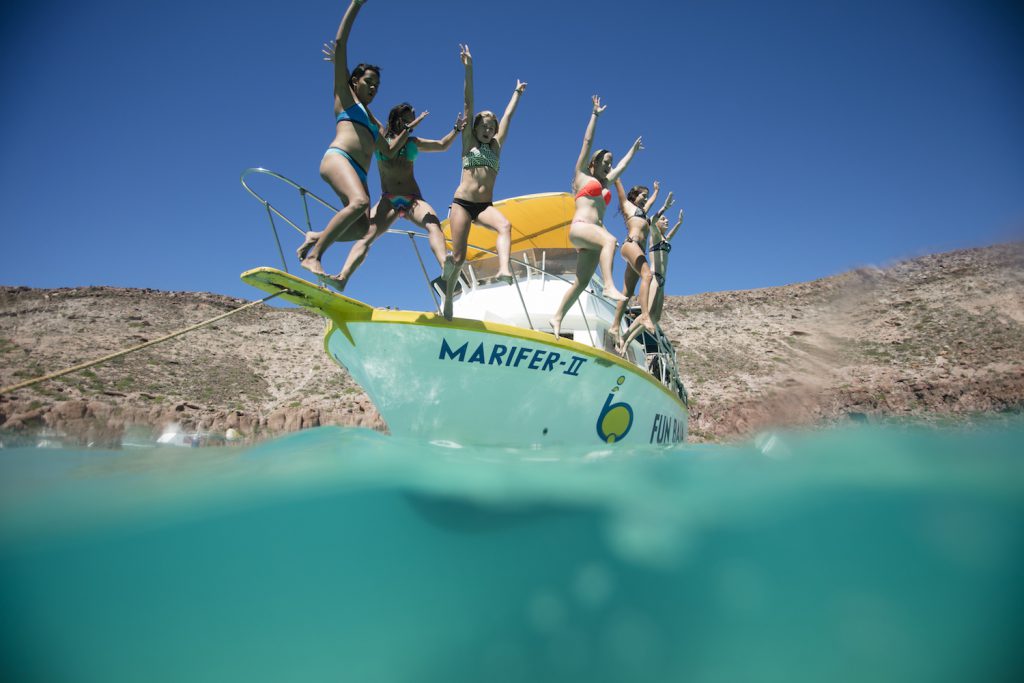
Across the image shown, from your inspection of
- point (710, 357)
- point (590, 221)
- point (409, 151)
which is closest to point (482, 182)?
point (409, 151)

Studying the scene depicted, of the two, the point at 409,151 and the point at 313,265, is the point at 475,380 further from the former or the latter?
the point at 409,151

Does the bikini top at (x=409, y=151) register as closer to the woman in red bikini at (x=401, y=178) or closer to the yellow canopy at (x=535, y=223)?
the woman in red bikini at (x=401, y=178)

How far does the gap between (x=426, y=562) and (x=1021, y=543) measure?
4343 millimetres

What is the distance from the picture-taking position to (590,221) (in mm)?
4918

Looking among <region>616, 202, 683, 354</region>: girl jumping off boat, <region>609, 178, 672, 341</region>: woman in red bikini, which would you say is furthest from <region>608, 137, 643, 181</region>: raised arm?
<region>616, 202, 683, 354</region>: girl jumping off boat

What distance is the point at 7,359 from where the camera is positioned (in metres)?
26.3

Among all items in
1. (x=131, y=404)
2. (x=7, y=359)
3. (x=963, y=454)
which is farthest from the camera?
(x=7, y=359)

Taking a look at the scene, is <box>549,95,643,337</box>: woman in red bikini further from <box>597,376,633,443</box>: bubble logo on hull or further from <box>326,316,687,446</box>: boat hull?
<box>597,376,633,443</box>: bubble logo on hull

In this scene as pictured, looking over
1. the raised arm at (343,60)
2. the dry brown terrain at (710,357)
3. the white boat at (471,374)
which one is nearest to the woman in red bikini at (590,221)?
the white boat at (471,374)

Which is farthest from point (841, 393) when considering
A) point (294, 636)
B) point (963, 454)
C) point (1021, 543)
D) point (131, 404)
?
point (131, 404)

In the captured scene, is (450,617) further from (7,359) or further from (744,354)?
(7,359)

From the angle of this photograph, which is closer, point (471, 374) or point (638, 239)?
point (471, 374)

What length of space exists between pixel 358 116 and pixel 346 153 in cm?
38

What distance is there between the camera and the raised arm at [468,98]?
3.69 meters
